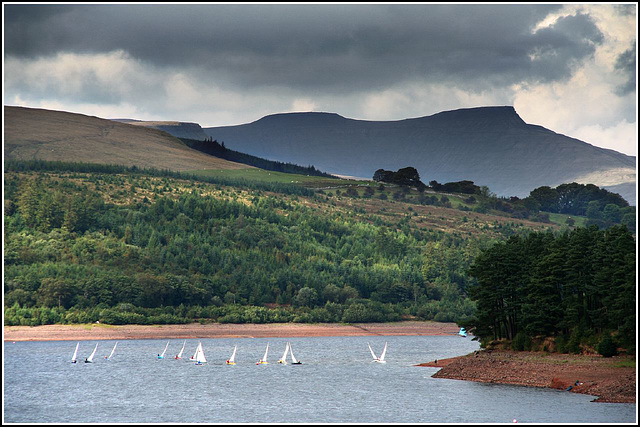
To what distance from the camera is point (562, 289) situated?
10238cm

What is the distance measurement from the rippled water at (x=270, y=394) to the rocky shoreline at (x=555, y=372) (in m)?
1.68

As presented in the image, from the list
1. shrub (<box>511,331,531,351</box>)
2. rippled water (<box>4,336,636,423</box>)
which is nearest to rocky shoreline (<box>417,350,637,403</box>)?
shrub (<box>511,331,531,351</box>)

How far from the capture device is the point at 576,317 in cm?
9494

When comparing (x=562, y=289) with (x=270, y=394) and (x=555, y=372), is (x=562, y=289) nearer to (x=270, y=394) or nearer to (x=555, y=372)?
(x=555, y=372)

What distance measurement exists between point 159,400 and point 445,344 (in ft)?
314

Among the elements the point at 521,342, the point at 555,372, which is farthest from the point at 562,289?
the point at 555,372

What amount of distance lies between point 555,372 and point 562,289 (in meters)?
15.8

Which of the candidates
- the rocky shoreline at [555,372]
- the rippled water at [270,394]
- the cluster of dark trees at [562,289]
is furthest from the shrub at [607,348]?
the rippled water at [270,394]

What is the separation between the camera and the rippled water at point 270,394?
7669 centimetres

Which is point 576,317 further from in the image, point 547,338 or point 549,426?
point 549,426

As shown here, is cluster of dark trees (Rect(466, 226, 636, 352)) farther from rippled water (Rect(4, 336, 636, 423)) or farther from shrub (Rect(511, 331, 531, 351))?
rippled water (Rect(4, 336, 636, 423))

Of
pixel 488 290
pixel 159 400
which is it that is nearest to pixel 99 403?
pixel 159 400

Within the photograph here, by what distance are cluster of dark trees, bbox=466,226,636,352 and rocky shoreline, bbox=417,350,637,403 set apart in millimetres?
2543

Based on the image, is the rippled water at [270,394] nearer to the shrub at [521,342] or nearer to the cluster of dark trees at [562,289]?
the shrub at [521,342]
